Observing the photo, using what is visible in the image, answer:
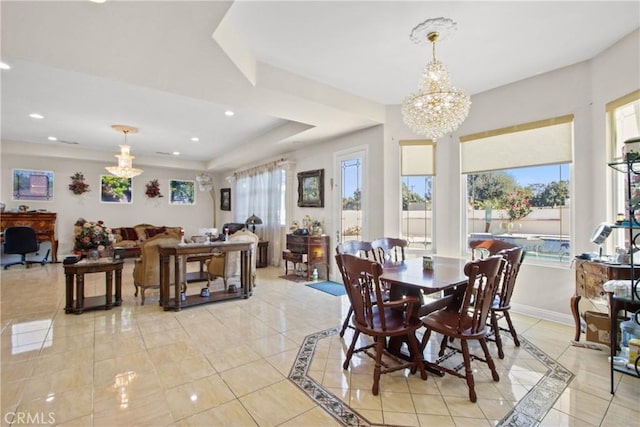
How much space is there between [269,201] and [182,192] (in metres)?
3.93

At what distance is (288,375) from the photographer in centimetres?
233

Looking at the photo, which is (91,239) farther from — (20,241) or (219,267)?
(219,267)

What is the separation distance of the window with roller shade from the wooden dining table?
1395mm

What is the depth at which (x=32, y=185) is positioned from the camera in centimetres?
721

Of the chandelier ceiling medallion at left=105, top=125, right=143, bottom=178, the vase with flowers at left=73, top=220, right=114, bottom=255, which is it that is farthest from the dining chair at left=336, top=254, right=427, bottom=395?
the vase with flowers at left=73, top=220, right=114, bottom=255

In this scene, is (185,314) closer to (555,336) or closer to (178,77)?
(178,77)

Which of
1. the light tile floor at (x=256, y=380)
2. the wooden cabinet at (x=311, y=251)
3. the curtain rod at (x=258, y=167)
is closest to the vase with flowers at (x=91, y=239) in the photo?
the curtain rod at (x=258, y=167)

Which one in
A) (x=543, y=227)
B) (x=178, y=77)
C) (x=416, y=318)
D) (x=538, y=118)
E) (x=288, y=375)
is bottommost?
(x=288, y=375)

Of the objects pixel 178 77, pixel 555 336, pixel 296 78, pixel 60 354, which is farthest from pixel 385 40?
pixel 60 354

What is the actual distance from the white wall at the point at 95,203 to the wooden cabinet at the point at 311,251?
5.36m

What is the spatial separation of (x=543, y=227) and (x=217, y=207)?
9.03 m

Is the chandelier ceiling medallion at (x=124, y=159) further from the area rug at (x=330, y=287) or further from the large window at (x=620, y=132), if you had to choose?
the large window at (x=620, y=132)

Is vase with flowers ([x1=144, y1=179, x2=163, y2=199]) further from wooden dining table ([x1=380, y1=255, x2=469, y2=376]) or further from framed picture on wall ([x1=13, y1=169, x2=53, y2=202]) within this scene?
wooden dining table ([x1=380, y1=255, x2=469, y2=376])

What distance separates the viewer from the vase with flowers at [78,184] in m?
7.67
